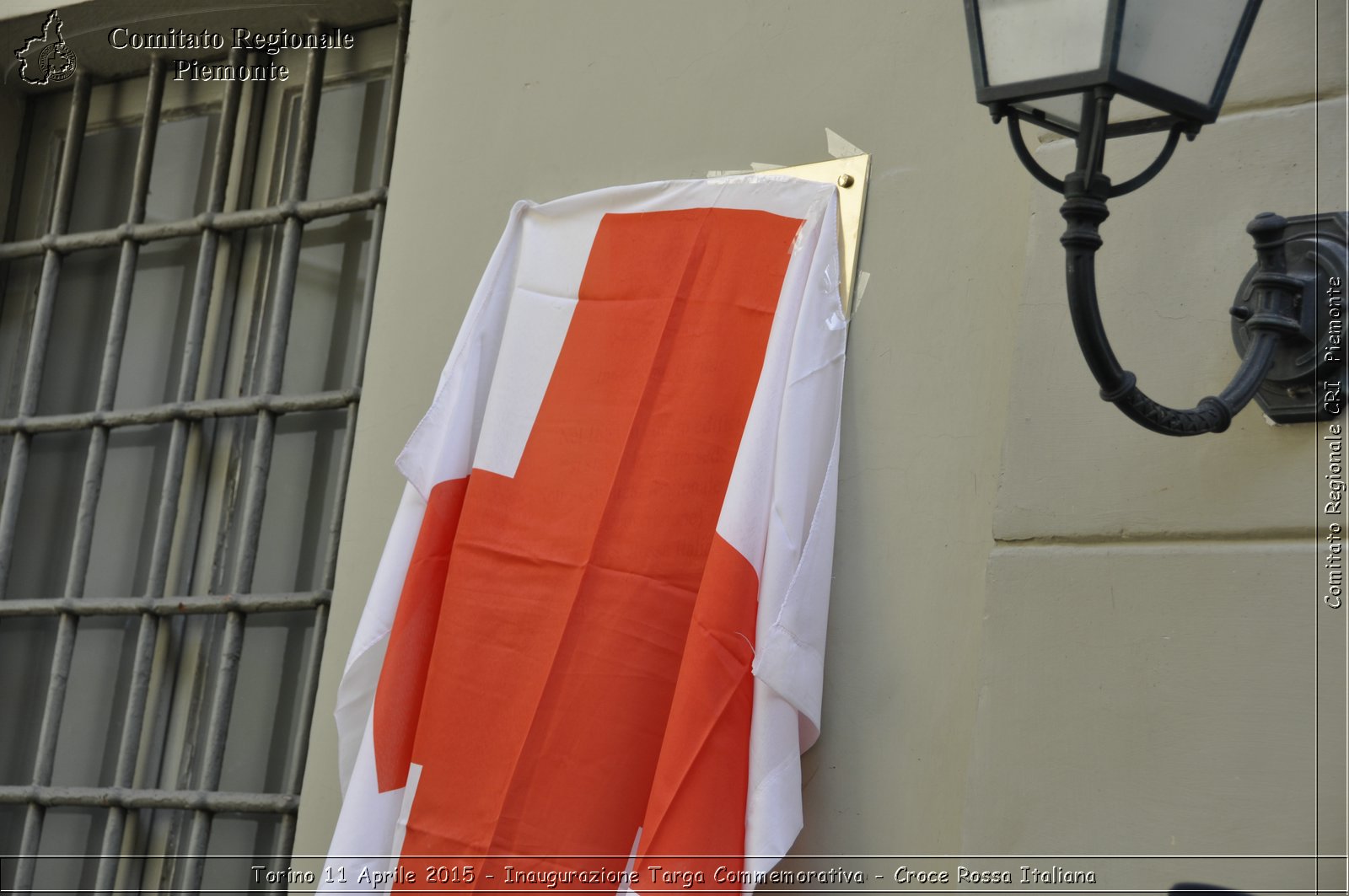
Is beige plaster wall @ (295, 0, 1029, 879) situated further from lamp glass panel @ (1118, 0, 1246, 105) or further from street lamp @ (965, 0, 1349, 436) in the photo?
lamp glass panel @ (1118, 0, 1246, 105)

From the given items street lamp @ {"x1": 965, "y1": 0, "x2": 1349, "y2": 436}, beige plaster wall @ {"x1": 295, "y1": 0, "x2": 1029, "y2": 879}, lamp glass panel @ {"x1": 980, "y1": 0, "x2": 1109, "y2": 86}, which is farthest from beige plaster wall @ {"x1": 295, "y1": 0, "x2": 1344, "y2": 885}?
lamp glass panel @ {"x1": 980, "y1": 0, "x2": 1109, "y2": 86}

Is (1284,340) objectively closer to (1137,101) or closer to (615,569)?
(1137,101)

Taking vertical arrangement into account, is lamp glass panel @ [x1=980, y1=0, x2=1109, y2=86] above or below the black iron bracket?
above

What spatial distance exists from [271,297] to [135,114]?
676 millimetres

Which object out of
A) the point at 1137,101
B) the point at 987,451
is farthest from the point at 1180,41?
the point at 987,451

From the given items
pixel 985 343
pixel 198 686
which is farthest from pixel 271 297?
pixel 985 343

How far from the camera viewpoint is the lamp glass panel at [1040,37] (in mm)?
1311

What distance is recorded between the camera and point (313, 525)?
2.76 m

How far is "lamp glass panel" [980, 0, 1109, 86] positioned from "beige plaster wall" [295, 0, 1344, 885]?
1.48ft

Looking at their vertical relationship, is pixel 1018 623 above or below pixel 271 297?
below

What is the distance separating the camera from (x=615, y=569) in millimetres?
2006

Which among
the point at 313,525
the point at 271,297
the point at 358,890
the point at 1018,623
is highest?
the point at 271,297

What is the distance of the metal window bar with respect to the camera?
2.64 m

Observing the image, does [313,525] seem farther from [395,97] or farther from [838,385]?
[838,385]
